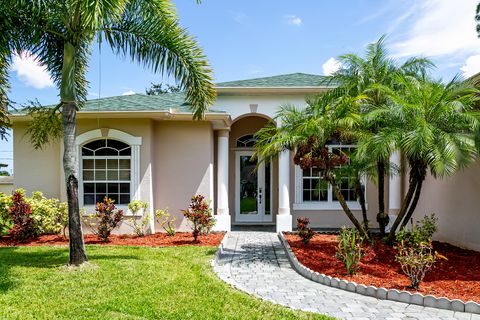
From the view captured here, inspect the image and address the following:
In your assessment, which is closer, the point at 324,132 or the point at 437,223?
the point at 324,132

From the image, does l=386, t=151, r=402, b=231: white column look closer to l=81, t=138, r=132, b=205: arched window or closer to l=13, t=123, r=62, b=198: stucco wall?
l=81, t=138, r=132, b=205: arched window

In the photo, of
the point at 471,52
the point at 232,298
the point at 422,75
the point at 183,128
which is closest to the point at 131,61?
the point at 183,128

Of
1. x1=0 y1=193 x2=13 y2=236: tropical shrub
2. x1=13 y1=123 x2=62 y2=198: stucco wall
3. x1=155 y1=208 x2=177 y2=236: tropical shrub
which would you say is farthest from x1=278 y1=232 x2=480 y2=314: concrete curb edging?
x1=13 y1=123 x2=62 y2=198: stucco wall

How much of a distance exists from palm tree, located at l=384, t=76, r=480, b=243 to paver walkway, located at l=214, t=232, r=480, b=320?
2.75 m

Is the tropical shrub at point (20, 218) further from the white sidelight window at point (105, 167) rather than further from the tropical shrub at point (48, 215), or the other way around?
the white sidelight window at point (105, 167)

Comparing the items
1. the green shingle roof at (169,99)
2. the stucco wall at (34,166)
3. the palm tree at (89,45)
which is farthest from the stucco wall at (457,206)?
the stucco wall at (34,166)

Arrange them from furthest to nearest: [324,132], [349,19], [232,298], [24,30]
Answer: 1. [349,19]
2. [324,132]
3. [24,30]
4. [232,298]

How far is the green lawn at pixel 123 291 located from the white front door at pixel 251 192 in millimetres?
6271

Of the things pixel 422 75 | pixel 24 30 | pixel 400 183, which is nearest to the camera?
pixel 24 30

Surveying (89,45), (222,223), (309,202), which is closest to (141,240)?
(222,223)

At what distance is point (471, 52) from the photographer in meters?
12.0

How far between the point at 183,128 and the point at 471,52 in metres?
9.66

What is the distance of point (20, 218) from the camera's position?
10.3 meters

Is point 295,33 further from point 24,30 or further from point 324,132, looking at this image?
point 24,30
